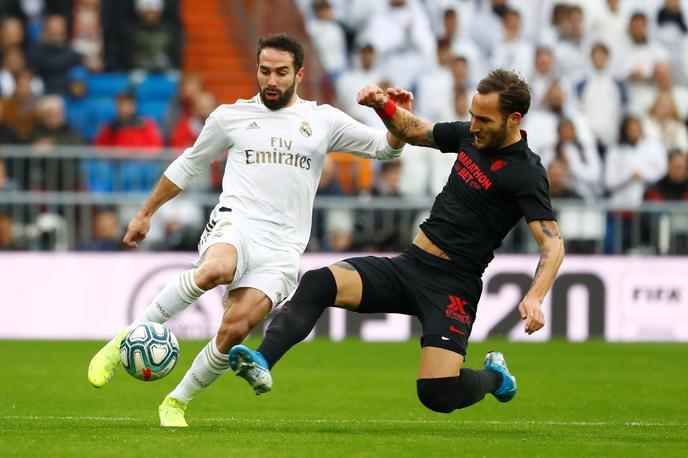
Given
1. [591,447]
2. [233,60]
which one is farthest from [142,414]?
[233,60]

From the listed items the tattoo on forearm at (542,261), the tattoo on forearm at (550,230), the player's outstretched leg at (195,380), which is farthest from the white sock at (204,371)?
the tattoo on forearm at (550,230)

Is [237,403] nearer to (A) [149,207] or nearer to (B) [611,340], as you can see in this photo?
(A) [149,207]

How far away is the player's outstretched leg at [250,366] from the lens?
8391 mm

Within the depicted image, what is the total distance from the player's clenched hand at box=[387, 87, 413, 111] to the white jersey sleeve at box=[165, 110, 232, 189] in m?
1.18

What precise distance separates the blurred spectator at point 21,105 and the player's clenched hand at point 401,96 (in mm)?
11147

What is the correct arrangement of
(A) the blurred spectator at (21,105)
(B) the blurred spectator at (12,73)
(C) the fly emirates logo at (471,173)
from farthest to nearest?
1. (B) the blurred spectator at (12,73)
2. (A) the blurred spectator at (21,105)
3. (C) the fly emirates logo at (471,173)

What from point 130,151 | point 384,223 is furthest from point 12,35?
point 384,223

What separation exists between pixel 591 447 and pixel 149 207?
3321 mm

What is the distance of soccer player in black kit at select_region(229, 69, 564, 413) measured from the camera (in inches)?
361

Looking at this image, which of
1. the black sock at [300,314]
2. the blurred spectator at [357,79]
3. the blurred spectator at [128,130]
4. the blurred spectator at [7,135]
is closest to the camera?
the black sock at [300,314]

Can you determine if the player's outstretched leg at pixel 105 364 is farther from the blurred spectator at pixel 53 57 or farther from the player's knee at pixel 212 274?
the blurred spectator at pixel 53 57

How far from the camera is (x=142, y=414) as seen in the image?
10.7 metres

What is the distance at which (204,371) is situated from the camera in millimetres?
9609

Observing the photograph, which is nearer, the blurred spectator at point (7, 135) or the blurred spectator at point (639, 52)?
the blurred spectator at point (7, 135)
